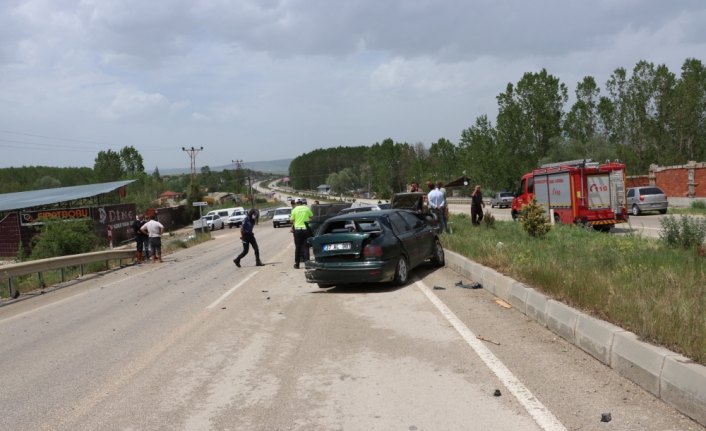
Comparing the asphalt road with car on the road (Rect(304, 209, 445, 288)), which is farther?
car on the road (Rect(304, 209, 445, 288))

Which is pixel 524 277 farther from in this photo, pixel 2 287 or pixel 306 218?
pixel 2 287

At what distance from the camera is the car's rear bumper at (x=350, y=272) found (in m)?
9.99

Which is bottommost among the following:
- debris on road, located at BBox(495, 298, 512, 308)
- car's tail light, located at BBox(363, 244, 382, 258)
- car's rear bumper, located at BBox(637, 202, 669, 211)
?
car's rear bumper, located at BBox(637, 202, 669, 211)

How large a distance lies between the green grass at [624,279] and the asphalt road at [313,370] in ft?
1.78

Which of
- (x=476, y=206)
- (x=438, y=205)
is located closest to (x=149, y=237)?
(x=438, y=205)

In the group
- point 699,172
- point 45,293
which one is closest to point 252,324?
point 45,293

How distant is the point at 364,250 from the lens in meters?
10.1

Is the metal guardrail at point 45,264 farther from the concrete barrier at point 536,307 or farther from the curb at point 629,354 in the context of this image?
the concrete barrier at point 536,307

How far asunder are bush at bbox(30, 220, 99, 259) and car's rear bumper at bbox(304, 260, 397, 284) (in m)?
24.4

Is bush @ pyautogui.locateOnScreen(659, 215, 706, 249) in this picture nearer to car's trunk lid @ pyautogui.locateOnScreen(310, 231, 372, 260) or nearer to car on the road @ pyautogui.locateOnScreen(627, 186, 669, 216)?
car's trunk lid @ pyautogui.locateOnScreen(310, 231, 372, 260)

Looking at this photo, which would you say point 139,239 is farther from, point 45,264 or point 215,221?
point 215,221

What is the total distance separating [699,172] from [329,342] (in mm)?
36203

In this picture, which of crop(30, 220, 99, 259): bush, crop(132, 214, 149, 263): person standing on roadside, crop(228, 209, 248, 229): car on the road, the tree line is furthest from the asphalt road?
the tree line

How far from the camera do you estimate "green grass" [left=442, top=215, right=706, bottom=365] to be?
16.2 ft
